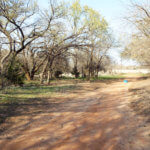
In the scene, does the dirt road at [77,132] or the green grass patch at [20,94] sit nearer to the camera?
the dirt road at [77,132]

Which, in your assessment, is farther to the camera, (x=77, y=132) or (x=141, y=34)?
(x=141, y=34)

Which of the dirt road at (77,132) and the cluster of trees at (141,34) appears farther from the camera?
the cluster of trees at (141,34)

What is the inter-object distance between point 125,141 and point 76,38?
15.2 metres

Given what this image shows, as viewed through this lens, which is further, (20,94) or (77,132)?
(20,94)

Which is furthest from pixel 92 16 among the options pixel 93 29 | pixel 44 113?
pixel 44 113

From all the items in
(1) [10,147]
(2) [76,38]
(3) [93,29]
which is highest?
(3) [93,29]

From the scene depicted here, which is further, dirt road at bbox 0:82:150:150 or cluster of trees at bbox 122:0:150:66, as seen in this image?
cluster of trees at bbox 122:0:150:66

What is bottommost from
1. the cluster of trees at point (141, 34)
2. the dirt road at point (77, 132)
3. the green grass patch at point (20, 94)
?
the dirt road at point (77, 132)

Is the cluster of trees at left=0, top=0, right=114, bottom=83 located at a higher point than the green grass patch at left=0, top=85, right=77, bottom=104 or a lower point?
higher

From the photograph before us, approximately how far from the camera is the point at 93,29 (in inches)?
760

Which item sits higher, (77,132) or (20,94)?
(20,94)

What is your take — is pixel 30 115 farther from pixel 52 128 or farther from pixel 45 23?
pixel 45 23

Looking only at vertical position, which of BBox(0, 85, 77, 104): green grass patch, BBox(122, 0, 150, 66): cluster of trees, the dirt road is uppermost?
BBox(122, 0, 150, 66): cluster of trees

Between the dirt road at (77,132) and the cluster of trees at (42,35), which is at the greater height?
the cluster of trees at (42,35)
